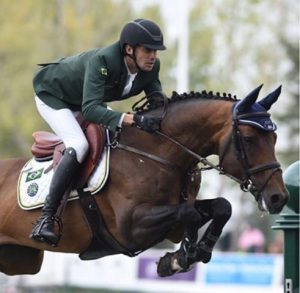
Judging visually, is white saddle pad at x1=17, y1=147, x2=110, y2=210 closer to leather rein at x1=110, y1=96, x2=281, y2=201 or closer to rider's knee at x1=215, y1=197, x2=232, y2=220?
leather rein at x1=110, y1=96, x2=281, y2=201

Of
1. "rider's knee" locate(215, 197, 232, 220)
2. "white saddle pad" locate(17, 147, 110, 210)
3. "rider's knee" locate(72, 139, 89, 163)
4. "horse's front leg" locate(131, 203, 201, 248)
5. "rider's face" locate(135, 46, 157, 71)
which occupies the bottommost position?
"horse's front leg" locate(131, 203, 201, 248)

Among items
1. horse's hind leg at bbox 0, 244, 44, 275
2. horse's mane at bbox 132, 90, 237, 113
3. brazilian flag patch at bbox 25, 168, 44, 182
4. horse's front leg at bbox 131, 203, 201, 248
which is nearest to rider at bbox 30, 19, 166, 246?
horse's mane at bbox 132, 90, 237, 113

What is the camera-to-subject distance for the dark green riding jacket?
25.1 feet

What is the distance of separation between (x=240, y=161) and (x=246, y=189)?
0.21 meters

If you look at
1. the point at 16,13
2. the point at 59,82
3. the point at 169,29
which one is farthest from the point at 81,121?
the point at 169,29

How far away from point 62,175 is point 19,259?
4.81 feet

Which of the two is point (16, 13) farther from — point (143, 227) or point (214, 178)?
A: point (143, 227)

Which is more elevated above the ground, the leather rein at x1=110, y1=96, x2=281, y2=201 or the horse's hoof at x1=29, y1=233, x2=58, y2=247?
the leather rein at x1=110, y1=96, x2=281, y2=201

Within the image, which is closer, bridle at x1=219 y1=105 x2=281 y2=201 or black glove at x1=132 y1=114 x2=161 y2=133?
bridle at x1=219 y1=105 x2=281 y2=201

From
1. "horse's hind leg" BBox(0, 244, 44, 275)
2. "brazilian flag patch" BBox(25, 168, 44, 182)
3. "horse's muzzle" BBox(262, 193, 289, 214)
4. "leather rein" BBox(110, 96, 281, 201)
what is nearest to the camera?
"horse's muzzle" BBox(262, 193, 289, 214)

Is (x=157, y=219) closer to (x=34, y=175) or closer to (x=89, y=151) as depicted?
(x=89, y=151)

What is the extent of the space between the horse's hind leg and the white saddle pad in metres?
0.66

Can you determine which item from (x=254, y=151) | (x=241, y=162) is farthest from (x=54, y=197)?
(x=254, y=151)

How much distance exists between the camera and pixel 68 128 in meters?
8.03
